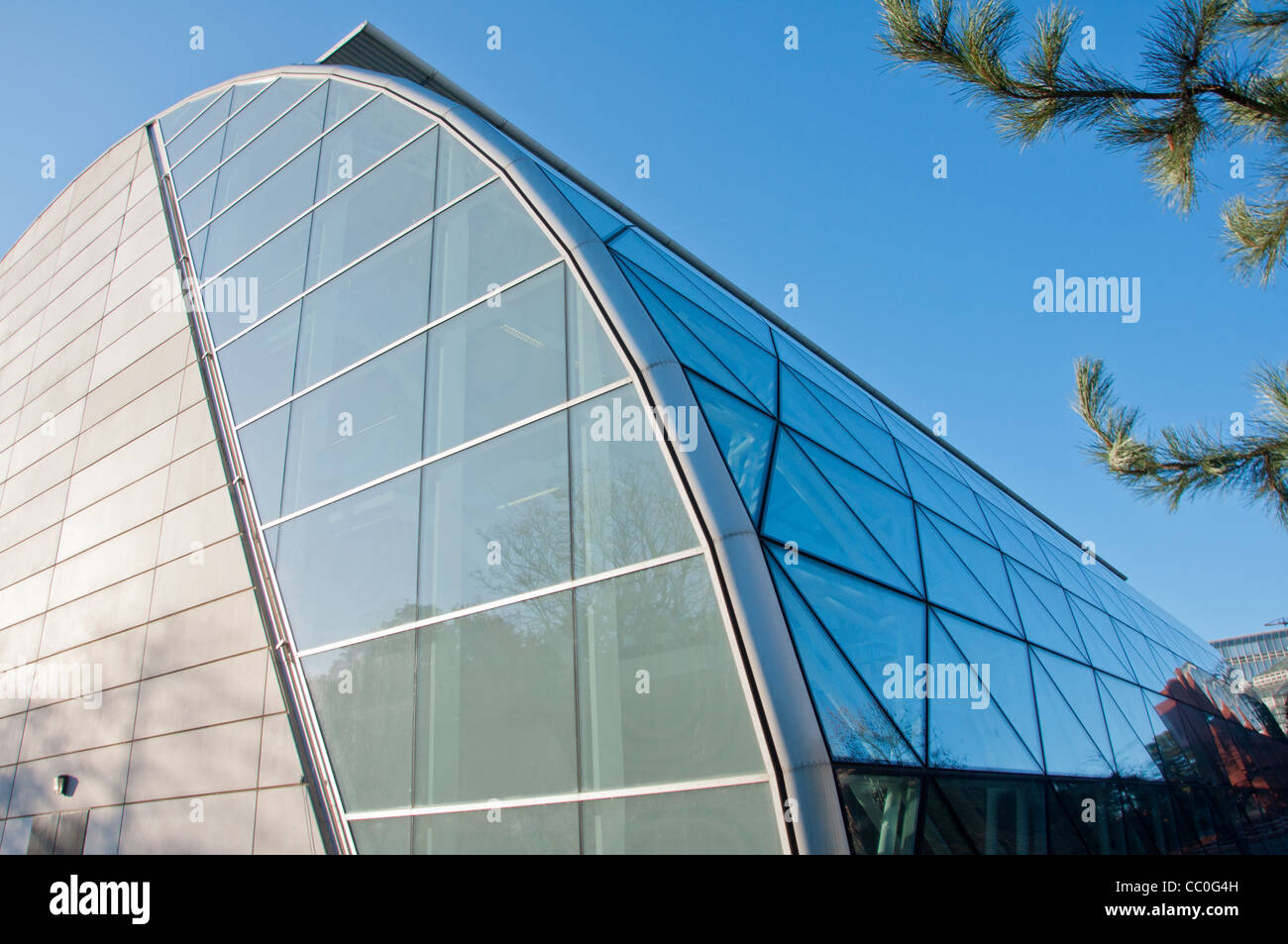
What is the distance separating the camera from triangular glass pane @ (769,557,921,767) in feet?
21.8

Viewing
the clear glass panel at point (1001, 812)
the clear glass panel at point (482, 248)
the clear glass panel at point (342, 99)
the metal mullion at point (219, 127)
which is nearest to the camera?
the clear glass panel at point (1001, 812)

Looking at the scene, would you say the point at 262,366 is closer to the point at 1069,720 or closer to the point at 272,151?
the point at 272,151

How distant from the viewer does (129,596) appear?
13797 mm

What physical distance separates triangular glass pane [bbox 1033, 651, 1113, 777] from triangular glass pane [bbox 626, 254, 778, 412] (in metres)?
5.49

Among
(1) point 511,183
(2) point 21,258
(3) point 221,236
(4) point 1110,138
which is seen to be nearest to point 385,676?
(1) point 511,183

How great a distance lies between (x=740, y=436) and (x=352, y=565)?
209 inches

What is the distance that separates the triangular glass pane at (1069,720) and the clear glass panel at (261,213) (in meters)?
14.1

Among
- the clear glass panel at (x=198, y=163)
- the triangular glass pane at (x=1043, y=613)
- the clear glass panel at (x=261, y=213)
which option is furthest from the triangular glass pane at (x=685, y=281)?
the clear glass panel at (x=198, y=163)

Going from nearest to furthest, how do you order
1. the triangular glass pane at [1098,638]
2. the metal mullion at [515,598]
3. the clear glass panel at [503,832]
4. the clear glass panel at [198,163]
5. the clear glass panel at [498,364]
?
1. the clear glass panel at [503,832]
2. the metal mullion at [515,598]
3. the clear glass panel at [498,364]
4. the triangular glass pane at [1098,638]
5. the clear glass panel at [198,163]

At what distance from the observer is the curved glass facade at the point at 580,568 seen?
23.4ft

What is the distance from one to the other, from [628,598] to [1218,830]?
1342 cm

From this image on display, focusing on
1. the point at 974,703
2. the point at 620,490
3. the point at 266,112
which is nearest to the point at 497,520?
the point at 620,490

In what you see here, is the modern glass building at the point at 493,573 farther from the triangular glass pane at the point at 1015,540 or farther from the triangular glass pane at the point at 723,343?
the triangular glass pane at the point at 1015,540

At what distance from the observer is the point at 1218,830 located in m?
14.6
